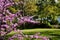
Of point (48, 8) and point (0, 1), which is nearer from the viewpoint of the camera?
point (0, 1)

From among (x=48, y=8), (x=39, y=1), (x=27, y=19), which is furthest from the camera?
(x=39, y=1)

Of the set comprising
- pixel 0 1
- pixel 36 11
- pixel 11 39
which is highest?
pixel 0 1

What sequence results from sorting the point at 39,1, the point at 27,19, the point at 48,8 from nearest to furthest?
the point at 27,19
the point at 48,8
the point at 39,1

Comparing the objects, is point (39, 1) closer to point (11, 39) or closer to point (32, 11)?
point (32, 11)

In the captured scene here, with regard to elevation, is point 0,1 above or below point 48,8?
above

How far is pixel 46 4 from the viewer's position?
136 ft

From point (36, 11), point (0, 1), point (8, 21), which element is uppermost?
point (0, 1)

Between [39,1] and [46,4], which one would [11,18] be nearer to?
[46,4]

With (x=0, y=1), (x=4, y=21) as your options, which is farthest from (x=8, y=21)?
(x=0, y=1)

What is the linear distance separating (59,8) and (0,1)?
120 ft

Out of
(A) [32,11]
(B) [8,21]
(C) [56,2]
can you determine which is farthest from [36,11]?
(B) [8,21]

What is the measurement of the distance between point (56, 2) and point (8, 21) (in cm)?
3721

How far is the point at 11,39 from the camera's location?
4.68 metres

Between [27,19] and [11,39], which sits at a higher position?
[27,19]
